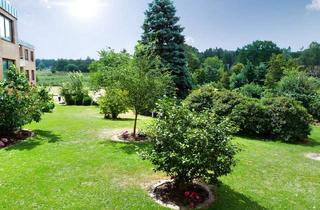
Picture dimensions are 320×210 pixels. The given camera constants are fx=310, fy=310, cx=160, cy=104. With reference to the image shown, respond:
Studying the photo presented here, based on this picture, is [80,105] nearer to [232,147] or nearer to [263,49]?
[232,147]

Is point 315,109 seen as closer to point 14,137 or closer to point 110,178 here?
point 110,178

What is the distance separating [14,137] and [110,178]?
7127 mm

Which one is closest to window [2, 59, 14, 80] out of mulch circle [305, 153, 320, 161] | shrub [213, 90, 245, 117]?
shrub [213, 90, 245, 117]

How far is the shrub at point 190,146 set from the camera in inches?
288

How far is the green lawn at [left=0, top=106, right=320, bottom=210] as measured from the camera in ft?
25.1

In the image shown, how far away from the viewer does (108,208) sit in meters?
7.23

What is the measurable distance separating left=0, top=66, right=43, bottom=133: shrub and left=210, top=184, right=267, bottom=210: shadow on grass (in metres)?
9.88

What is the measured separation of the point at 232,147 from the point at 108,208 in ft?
10.9

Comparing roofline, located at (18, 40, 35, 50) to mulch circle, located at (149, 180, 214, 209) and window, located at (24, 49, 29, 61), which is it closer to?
window, located at (24, 49, 29, 61)

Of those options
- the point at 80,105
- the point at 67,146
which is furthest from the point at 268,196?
the point at 80,105

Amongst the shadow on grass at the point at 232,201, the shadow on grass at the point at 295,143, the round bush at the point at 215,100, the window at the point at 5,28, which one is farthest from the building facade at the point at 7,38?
the shadow on grass at the point at 232,201

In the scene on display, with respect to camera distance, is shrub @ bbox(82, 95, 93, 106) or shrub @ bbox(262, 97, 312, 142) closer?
shrub @ bbox(262, 97, 312, 142)

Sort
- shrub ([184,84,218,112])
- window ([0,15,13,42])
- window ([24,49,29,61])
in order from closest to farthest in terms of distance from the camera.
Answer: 1. shrub ([184,84,218,112])
2. window ([0,15,13,42])
3. window ([24,49,29,61])

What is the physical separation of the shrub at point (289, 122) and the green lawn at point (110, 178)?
9.16ft
